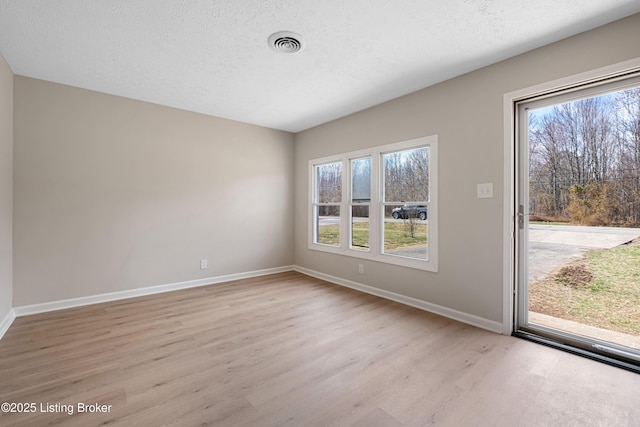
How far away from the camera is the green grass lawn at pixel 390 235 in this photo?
3.46m

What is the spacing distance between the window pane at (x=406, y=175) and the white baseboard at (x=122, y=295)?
2.58 meters

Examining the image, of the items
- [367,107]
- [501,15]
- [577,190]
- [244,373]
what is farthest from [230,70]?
[577,190]

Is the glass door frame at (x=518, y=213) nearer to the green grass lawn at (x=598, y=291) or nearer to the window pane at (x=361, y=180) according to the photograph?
the green grass lawn at (x=598, y=291)

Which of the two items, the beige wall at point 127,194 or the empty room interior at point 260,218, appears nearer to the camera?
the empty room interior at point 260,218

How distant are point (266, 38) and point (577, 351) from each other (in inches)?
139

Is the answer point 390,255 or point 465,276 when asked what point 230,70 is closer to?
point 390,255

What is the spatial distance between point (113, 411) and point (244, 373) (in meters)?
0.75

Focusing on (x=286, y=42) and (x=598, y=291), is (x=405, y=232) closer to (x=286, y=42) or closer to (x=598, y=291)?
(x=598, y=291)

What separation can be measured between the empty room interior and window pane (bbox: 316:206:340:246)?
0.18 feet

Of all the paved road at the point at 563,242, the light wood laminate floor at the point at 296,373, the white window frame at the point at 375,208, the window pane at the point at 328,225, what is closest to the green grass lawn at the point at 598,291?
the paved road at the point at 563,242

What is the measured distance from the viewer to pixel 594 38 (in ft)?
7.26

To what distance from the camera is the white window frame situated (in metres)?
3.24

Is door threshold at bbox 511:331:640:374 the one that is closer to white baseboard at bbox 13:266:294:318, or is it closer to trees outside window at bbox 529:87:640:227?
trees outside window at bbox 529:87:640:227

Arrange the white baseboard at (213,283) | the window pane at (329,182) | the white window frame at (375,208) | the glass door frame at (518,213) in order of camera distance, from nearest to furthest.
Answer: the glass door frame at (518,213) < the white baseboard at (213,283) < the white window frame at (375,208) < the window pane at (329,182)
